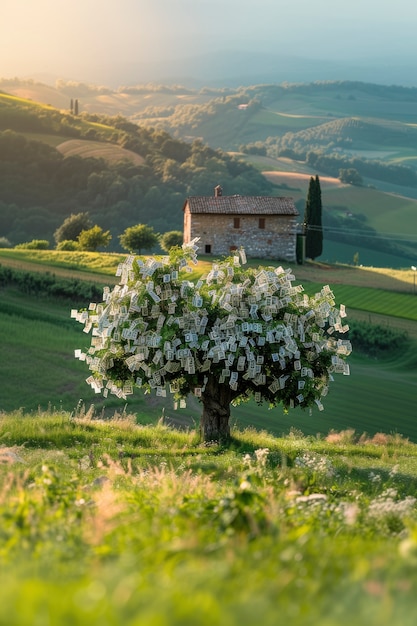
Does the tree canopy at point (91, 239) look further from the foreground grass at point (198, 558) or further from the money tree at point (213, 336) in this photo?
the foreground grass at point (198, 558)

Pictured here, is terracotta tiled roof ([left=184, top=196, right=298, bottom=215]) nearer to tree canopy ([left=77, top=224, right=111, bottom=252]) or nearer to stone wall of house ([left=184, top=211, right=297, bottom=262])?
stone wall of house ([left=184, top=211, right=297, bottom=262])

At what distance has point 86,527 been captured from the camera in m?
9.41

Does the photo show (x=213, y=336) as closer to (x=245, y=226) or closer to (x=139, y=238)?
(x=245, y=226)

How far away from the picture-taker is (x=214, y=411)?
3056 cm

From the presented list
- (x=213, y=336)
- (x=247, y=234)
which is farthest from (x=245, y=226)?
(x=213, y=336)

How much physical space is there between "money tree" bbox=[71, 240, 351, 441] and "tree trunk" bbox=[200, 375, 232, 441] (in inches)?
1.2

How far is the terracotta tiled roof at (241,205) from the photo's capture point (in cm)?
10744

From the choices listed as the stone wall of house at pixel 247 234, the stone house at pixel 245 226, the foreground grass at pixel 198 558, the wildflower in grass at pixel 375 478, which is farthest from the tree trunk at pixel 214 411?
the stone house at pixel 245 226

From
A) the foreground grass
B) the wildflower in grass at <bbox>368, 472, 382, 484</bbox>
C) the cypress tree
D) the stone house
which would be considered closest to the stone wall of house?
the stone house

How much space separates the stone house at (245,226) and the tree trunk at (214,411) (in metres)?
76.7

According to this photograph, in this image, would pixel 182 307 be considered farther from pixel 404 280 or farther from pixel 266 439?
pixel 404 280

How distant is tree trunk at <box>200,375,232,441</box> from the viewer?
30.5m

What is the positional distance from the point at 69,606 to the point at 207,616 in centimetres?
79

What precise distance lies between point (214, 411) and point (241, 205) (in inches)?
3132
